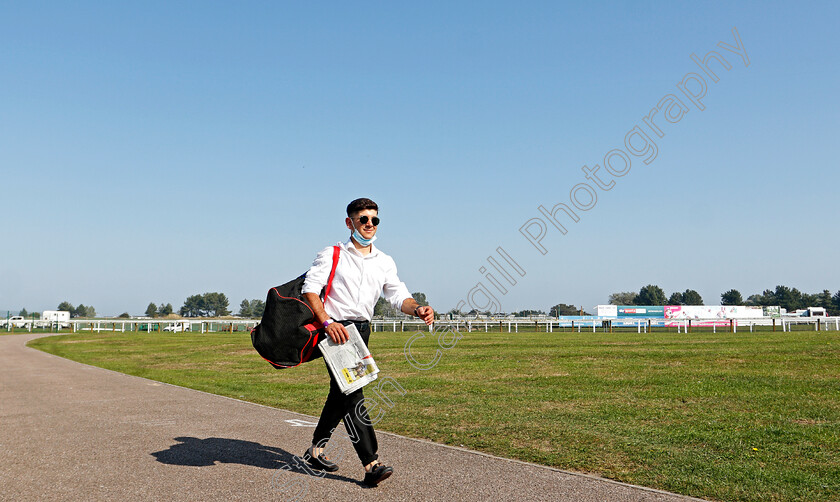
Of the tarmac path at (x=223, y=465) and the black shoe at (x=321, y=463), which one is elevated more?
the black shoe at (x=321, y=463)

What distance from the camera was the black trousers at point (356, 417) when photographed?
15.6 feet

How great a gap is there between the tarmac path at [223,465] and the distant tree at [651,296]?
192 m

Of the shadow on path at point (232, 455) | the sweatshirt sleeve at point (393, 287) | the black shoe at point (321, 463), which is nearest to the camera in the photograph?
the sweatshirt sleeve at point (393, 287)

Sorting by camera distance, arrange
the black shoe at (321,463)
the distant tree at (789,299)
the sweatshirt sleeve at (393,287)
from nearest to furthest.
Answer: the sweatshirt sleeve at (393,287)
the black shoe at (321,463)
the distant tree at (789,299)

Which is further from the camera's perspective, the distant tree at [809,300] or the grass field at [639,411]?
the distant tree at [809,300]

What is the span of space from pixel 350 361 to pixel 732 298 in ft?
701

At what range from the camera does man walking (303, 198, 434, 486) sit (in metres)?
4.65

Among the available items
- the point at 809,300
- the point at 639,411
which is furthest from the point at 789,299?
the point at 639,411

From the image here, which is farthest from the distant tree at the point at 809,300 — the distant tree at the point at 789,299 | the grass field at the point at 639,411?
the grass field at the point at 639,411

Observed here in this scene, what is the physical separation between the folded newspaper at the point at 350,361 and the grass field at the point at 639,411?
153 centimetres

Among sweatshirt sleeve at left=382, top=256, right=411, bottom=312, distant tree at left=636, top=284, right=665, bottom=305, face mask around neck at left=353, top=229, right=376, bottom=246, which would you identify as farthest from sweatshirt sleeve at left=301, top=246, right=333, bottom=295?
distant tree at left=636, top=284, right=665, bottom=305

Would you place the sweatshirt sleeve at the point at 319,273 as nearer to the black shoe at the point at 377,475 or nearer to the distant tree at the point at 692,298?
the black shoe at the point at 377,475

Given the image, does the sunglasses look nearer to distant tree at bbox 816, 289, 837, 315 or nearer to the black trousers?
the black trousers

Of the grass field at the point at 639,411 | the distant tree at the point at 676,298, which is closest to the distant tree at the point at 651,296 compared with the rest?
the distant tree at the point at 676,298
